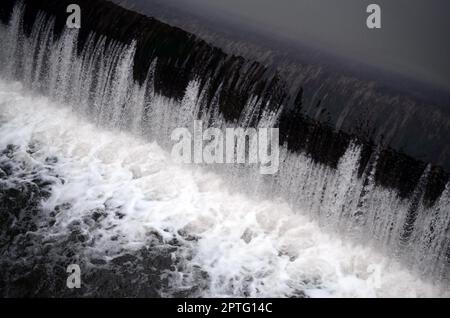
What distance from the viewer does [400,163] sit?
665cm

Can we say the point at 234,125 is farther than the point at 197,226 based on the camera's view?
Yes

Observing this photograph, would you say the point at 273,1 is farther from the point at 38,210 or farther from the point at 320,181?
the point at 38,210

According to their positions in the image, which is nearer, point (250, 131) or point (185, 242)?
point (185, 242)

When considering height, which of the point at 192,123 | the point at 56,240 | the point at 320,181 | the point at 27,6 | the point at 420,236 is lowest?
the point at 56,240

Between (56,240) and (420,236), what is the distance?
5.51 meters

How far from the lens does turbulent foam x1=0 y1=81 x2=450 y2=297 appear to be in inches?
262

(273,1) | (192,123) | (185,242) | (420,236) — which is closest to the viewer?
(420,236)

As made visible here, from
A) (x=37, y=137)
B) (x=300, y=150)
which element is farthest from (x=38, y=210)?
(x=300, y=150)

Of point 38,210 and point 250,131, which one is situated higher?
point 250,131

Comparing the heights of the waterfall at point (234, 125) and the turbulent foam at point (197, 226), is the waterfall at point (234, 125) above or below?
above

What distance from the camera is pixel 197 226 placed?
7.51 m

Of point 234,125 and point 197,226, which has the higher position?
point 234,125

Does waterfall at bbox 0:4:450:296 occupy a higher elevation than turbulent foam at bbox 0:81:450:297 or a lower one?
higher

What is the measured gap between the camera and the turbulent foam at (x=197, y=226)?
666 cm
